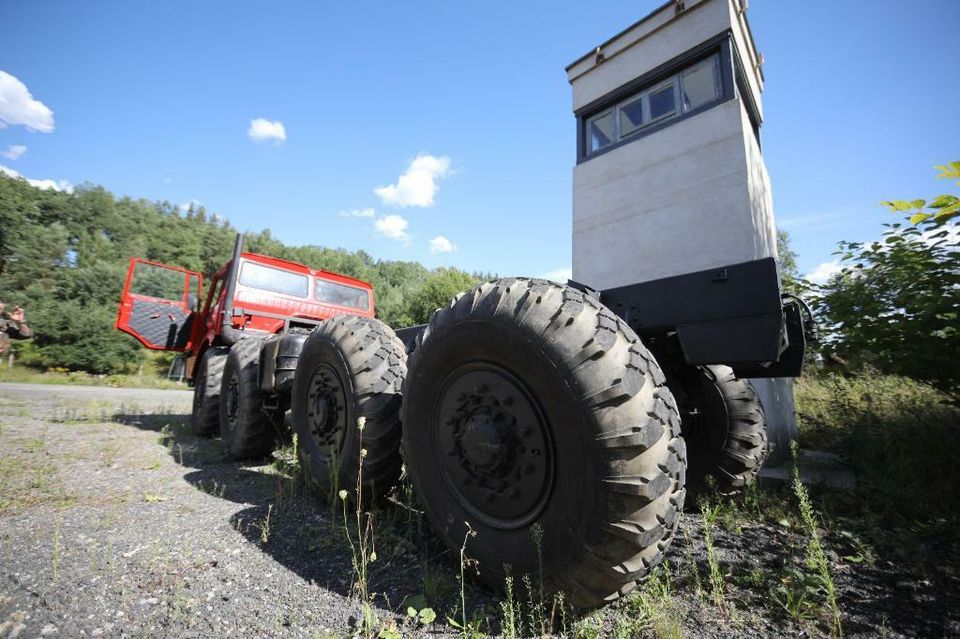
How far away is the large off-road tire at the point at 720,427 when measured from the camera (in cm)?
271

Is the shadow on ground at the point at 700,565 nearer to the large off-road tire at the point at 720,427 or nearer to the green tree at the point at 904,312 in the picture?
the large off-road tire at the point at 720,427

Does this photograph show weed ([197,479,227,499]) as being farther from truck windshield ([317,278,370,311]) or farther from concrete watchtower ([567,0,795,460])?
concrete watchtower ([567,0,795,460])

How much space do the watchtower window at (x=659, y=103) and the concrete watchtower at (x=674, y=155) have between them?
0.02 meters

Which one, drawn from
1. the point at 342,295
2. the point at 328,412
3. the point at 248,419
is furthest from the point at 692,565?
the point at 342,295

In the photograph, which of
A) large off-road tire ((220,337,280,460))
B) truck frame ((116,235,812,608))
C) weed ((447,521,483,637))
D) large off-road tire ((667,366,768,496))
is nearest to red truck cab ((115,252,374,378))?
large off-road tire ((220,337,280,460))

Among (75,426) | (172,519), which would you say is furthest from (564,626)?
(75,426)

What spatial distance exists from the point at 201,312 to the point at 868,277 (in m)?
9.44

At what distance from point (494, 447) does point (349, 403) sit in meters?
1.32

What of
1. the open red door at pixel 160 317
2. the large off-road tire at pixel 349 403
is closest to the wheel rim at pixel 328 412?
the large off-road tire at pixel 349 403

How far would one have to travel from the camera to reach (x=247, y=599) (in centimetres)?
165

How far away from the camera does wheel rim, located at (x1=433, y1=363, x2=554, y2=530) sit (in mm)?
1623

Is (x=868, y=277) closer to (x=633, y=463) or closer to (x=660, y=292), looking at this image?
(x=660, y=292)

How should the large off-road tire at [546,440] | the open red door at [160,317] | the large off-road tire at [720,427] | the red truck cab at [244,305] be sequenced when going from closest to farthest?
the large off-road tire at [546,440]
the large off-road tire at [720,427]
the red truck cab at [244,305]
the open red door at [160,317]

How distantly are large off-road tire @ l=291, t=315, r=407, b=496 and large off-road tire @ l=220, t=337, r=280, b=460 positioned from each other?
1.13m
